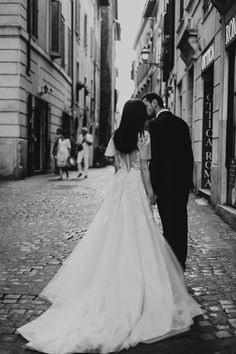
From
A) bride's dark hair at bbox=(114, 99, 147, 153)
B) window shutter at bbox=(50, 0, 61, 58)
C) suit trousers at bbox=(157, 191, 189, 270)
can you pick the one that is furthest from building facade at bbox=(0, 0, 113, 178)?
bride's dark hair at bbox=(114, 99, 147, 153)

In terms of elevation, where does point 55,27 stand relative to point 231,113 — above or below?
above

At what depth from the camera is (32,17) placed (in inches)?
742

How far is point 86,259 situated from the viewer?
12.9 feet

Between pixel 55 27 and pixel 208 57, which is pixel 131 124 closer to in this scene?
pixel 208 57

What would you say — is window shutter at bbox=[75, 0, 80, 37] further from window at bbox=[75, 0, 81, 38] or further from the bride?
the bride

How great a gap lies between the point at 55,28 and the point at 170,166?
17.9 metres

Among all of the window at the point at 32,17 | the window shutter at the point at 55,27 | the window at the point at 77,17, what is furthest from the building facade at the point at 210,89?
the window at the point at 77,17

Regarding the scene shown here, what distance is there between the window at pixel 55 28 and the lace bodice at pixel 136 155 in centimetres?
1816

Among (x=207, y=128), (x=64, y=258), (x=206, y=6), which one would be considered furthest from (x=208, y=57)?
(x=64, y=258)

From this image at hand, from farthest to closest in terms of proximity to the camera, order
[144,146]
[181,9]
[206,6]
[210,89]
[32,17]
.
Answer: [32,17] → [181,9] → [210,89] → [206,6] → [144,146]

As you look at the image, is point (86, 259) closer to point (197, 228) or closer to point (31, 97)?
point (197, 228)

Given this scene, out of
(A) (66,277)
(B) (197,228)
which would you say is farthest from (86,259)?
(B) (197,228)

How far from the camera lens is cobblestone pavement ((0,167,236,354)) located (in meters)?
3.48

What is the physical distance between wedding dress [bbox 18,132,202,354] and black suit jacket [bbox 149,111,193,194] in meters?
0.68
